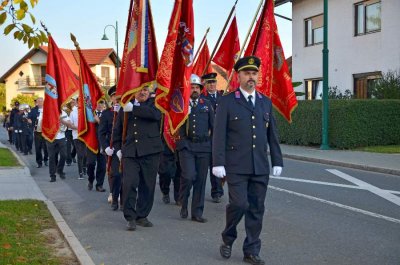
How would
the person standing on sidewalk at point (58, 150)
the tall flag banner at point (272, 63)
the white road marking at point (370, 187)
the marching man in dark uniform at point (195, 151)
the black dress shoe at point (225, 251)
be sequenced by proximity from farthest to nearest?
1. the person standing on sidewalk at point (58, 150)
2. the white road marking at point (370, 187)
3. the tall flag banner at point (272, 63)
4. the marching man in dark uniform at point (195, 151)
5. the black dress shoe at point (225, 251)

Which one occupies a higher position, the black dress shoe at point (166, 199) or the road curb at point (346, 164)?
the road curb at point (346, 164)

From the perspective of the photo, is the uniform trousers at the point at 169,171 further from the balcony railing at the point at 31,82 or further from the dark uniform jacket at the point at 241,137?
the balcony railing at the point at 31,82

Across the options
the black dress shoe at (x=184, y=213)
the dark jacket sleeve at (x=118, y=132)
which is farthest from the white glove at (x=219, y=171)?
the black dress shoe at (x=184, y=213)

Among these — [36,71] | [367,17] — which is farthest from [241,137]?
[36,71]

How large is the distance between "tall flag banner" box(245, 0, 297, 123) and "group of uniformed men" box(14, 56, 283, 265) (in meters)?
1.06

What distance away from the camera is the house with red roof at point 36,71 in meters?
71.2

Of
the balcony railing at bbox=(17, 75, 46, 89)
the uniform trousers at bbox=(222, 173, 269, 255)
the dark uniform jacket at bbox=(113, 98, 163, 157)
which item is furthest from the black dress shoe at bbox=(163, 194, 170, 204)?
the balcony railing at bbox=(17, 75, 46, 89)

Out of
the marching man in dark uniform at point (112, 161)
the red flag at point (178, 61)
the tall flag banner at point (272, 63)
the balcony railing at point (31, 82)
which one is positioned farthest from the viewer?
the balcony railing at point (31, 82)

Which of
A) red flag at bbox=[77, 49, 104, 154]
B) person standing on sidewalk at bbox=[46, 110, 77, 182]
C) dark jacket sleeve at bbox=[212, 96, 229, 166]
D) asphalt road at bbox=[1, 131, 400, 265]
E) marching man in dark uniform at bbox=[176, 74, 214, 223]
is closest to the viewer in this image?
dark jacket sleeve at bbox=[212, 96, 229, 166]

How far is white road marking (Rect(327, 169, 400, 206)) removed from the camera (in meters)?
9.84

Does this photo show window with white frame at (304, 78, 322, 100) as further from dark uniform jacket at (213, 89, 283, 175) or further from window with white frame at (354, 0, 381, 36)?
dark uniform jacket at (213, 89, 283, 175)

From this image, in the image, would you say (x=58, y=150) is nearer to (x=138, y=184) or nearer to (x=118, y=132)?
(x=118, y=132)

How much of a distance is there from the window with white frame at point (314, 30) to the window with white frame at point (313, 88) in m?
1.80

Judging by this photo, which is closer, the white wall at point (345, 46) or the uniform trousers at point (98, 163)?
the uniform trousers at point (98, 163)
